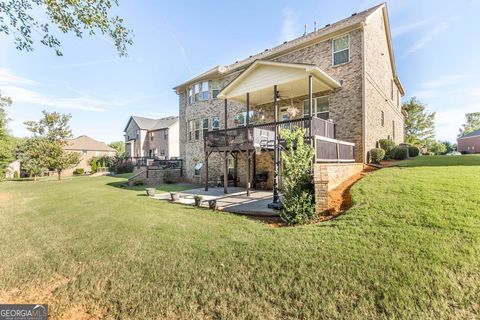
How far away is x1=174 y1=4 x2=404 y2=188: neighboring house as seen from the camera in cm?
1112

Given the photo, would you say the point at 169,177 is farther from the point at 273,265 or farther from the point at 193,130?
the point at 273,265

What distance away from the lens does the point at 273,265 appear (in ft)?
13.6

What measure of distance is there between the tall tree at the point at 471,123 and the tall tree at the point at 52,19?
88.3 metres

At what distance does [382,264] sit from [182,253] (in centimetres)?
398

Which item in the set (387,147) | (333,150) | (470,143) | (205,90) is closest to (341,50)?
(333,150)

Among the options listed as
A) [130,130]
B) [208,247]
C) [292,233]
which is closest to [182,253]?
[208,247]

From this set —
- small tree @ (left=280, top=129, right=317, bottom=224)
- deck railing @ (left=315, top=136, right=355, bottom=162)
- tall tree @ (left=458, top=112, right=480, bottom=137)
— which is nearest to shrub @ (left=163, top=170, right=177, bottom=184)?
deck railing @ (left=315, top=136, right=355, bottom=162)

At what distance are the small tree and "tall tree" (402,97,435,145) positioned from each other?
35925 mm

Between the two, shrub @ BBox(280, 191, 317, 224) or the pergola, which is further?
the pergola

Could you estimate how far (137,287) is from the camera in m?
3.81

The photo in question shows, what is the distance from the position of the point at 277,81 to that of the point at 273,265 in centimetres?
967

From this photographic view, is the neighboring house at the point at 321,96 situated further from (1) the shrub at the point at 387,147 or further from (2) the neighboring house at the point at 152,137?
(2) the neighboring house at the point at 152,137

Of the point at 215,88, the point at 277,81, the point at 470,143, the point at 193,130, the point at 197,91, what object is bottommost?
the point at 470,143

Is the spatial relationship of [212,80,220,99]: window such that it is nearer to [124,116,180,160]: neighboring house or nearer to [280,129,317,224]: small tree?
[280,129,317,224]: small tree
